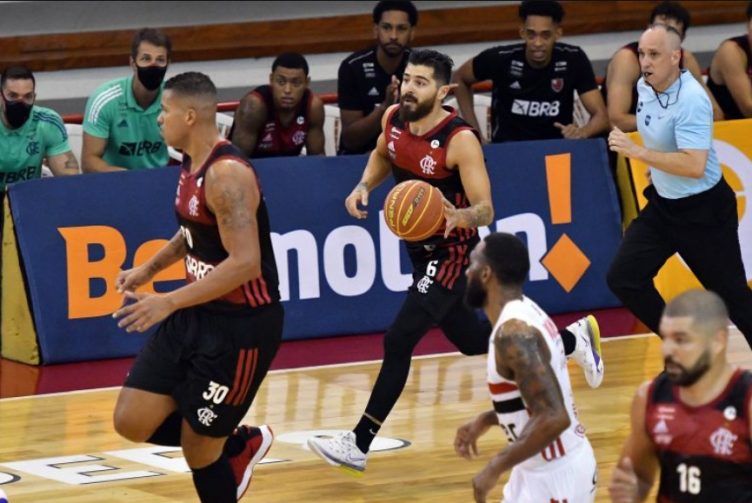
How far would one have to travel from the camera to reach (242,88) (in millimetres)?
15641

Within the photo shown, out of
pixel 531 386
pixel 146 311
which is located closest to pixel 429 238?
pixel 146 311

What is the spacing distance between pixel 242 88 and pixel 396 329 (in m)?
7.61

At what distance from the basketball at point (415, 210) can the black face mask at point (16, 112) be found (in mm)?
3877

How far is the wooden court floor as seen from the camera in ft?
26.7

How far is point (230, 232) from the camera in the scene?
21.9ft

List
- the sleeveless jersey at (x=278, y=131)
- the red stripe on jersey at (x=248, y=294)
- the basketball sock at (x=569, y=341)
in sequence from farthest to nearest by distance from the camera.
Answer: the sleeveless jersey at (x=278, y=131), the basketball sock at (x=569, y=341), the red stripe on jersey at (x=248, y=294)

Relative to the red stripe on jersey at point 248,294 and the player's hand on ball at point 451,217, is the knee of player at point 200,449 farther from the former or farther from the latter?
the player's hand on ball at point 451,217

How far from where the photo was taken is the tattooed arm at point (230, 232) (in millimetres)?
6590

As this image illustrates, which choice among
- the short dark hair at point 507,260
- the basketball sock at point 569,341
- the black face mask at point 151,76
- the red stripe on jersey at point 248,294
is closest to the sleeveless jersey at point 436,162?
the basketball sock at point 569,341

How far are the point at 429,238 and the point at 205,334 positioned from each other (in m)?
1.87

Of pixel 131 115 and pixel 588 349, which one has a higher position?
pixel 131 115

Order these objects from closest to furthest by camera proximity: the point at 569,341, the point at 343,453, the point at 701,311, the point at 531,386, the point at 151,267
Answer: the point at 701,311 < the point at 531,386 < the point at 151,267 < the point at 343,453 < the point at 569,341

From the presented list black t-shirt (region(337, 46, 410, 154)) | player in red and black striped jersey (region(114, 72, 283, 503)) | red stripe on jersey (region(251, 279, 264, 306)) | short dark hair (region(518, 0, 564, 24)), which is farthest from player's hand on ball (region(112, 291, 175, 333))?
short dark hair (region(518, 0, 564, 24))

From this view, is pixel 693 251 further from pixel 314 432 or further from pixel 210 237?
pixel 210 237
